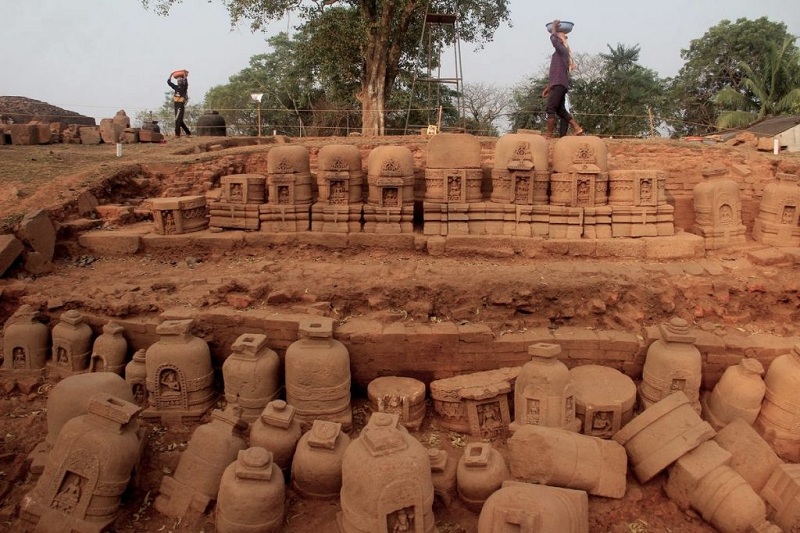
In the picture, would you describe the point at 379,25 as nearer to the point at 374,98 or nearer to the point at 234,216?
the point at 374,98

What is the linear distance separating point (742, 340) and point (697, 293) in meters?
0.86

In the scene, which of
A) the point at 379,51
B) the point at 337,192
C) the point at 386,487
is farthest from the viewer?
the point at 379,51

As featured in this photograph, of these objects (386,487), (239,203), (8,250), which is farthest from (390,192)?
(8,250)

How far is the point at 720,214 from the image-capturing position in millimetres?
8383

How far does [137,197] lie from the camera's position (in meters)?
10.6

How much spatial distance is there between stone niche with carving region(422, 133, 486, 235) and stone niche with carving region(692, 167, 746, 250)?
10.9ft

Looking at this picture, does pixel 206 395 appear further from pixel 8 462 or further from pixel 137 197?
pixel 137 197

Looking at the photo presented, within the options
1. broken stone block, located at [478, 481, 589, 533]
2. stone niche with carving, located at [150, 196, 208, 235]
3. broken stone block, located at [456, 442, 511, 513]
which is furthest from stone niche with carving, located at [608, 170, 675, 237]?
stone niche with carving, located at [150, 196, 208, 235]

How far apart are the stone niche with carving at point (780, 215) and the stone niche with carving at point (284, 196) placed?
22.9ft

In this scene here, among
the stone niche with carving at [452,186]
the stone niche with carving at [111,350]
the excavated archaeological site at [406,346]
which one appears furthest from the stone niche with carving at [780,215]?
the stone niche with carving at [111,350]

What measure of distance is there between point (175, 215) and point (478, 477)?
6088 millimetres

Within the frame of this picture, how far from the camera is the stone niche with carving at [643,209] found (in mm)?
8281

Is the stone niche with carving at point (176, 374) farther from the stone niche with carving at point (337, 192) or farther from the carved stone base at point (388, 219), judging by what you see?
the carved stone base at point (388, 219)

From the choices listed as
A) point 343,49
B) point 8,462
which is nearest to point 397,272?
point 8,462
